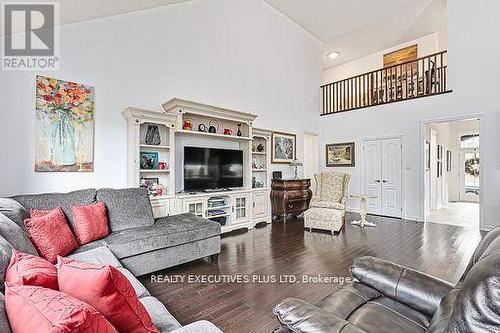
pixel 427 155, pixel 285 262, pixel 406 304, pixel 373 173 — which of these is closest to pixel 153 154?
pixel 285 262

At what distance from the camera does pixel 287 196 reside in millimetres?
5738

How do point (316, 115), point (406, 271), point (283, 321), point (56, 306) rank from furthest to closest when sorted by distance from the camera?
point (316, 115), point (406, 271), point (283, 321), point (56, 306)

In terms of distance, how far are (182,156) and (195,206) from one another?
2.98ft

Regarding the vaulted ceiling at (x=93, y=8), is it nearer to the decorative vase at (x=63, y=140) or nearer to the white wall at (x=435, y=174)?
the decorative vase at (x=63, y=140)

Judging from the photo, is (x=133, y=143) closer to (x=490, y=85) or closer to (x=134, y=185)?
(x=134, y=185)

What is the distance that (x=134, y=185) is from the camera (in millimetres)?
3711

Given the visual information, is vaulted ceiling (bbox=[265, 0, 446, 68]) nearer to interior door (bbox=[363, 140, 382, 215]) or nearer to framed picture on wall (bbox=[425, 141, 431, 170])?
interior door (bbox=[363, 140, 382, 215])

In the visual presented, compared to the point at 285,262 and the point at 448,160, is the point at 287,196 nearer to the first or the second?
the point at 285,262

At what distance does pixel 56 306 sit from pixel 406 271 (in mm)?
1784

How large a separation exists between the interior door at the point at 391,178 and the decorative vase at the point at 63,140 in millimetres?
6669

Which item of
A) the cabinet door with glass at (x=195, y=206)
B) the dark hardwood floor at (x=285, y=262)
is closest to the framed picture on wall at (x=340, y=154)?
the dark hardwood floor at (x=285, y=262)

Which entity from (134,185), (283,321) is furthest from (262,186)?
(283,321)

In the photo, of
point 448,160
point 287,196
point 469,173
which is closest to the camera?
point 287,196

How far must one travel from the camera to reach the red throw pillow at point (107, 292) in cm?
90
